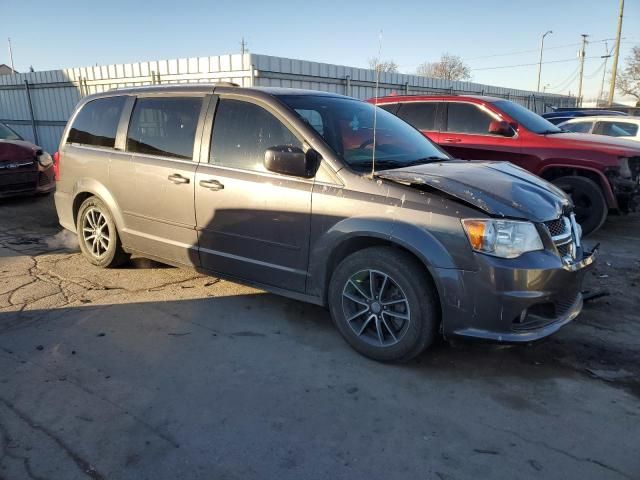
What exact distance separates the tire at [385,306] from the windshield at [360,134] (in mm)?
740

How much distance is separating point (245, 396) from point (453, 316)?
1385 mm

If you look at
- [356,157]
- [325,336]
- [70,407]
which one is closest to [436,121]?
[356,157]

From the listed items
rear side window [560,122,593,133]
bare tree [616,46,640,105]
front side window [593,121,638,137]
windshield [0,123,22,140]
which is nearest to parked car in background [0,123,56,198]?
windshield [0,123,22,140]

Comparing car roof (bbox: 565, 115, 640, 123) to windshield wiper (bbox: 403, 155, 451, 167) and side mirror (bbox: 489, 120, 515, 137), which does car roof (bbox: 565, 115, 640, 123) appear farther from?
windshield wiper (bbox: 403, 155, 451, 167)

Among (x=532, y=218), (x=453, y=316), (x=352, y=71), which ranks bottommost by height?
(x=453, y=316)

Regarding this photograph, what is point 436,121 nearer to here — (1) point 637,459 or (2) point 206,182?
(2) point 206,182

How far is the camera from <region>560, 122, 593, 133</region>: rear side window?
10420mm

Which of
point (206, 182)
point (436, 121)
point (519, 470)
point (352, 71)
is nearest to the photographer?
point (519, 470)

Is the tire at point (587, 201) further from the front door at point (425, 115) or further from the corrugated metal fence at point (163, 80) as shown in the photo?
the corrugated metal fence at point (163, 80)

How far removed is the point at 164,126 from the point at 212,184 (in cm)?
93

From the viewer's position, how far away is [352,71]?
12.7 metres

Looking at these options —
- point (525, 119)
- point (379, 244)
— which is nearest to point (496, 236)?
point (379, 244)

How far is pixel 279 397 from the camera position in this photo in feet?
9.56

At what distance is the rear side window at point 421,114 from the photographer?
7.67m
